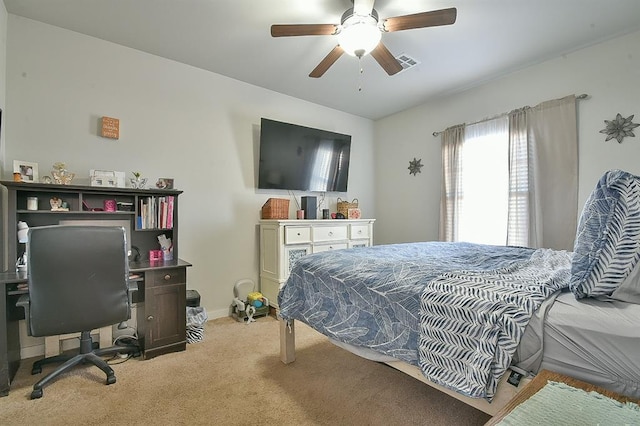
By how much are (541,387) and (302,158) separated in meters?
3.27

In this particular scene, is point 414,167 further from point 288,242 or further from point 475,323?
point 475,323

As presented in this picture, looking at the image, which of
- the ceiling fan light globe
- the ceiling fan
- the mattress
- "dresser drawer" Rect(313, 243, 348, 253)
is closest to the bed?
the mattress

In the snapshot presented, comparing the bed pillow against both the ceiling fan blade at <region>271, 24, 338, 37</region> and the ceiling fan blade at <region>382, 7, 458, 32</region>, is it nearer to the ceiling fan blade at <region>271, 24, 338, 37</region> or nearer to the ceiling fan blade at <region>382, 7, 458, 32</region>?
the ceiling fan blade at <region>382, 7, 458, 32</region>

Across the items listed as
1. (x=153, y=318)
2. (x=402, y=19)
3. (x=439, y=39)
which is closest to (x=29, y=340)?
(x=153, y=318)

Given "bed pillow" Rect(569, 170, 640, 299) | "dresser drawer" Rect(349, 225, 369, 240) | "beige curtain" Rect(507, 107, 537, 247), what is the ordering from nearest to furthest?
"bed pillow" Rect(569, 170, 640, 299) → "beige curtain" Rect(507, 107, 537, 247) → "dresser drawer" Rect(349, 225, 369, 240)

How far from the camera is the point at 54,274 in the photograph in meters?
1.75

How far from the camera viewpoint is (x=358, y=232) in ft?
12.7

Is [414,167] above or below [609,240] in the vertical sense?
above

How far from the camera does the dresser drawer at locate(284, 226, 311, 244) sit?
319 centimetres

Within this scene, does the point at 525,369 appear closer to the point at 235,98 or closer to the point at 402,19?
the point at 402,19

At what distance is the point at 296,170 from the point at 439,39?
6.73ft

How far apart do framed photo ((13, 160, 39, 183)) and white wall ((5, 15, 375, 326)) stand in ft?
0.41

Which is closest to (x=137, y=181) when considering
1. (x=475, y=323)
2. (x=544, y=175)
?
(x=475, y=323)

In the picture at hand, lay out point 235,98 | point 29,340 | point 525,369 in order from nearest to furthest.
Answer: point 525,369, point 29,340, point 235,98
